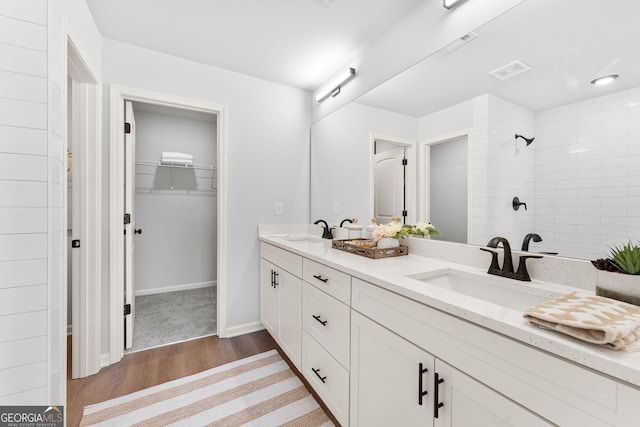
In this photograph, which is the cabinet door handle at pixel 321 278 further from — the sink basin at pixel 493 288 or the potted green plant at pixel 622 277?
the potted green plant at pixel 622 277

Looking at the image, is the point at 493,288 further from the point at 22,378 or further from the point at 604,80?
the point at 22,378

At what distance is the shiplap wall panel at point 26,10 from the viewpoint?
3.32 feet

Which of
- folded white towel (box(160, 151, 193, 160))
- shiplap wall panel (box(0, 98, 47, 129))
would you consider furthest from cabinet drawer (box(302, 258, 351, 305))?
folded white towel (box(160, 151, 193, 160))

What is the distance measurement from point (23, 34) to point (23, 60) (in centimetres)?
10

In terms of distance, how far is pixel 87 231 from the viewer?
183 centimetres

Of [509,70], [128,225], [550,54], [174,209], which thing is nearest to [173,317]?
[128,225]

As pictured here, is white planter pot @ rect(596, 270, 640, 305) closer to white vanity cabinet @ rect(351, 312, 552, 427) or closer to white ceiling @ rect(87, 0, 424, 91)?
white vanity cabinet @ rect(351, 312, 552, 427)

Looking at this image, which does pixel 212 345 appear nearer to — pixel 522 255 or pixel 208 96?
pixel 208 96

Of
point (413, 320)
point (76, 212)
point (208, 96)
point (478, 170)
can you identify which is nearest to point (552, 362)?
point (413, 320)

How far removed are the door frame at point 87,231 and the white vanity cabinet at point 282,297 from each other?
3.87 feet

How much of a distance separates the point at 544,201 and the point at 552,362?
2.37ft

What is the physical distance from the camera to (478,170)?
1296mm

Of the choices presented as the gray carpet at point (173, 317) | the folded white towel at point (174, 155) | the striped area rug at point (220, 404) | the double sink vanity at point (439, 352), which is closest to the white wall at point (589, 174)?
the double sink vanity at point (439, 352)

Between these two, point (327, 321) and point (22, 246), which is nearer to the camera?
point (22, 246)
